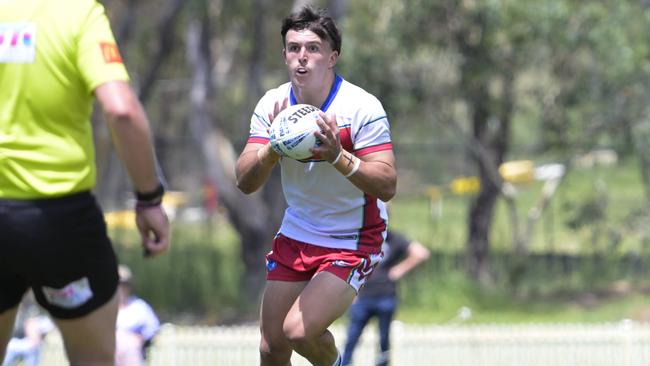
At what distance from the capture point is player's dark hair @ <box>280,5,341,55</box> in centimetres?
564

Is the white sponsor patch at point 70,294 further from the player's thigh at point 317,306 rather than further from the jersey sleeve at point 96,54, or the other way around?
the player's thigh at point 317,306

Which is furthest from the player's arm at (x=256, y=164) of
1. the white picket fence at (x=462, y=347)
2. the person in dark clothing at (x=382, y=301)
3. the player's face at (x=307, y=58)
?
the white picket fence at (x=462, y=347)

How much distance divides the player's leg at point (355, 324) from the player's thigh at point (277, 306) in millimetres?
6562

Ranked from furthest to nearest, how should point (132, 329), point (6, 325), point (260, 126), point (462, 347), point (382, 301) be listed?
1. point (462, 347)
2. point (382, 301)
3. point (132, 329)
4. point (260, 126)
5. point (6, 325)

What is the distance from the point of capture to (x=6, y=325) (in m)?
4.53

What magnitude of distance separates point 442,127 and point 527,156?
6.20 ft

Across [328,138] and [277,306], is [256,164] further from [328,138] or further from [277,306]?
[277,306]

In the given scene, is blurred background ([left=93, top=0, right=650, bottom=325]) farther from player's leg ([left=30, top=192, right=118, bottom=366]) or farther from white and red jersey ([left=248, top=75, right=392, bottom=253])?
player's leg ([left=30, top=192, right=118, bottom=366])

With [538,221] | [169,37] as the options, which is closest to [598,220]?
[538,221]

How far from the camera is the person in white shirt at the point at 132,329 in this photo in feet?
32.0

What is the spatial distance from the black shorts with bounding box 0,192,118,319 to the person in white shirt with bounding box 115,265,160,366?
17.7ft

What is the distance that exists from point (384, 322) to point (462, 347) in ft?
6.29

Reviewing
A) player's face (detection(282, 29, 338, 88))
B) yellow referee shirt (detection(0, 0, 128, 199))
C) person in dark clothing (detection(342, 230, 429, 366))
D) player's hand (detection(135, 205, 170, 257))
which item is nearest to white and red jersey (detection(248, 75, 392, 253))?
player's face (detection(282, 29, 338, 88))

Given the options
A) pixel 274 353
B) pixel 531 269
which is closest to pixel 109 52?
pixel 274 353
